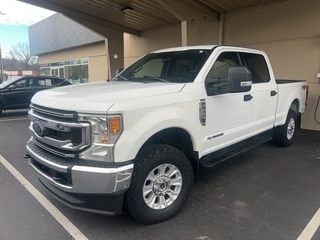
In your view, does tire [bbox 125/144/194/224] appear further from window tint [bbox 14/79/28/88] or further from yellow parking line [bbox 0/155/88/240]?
window tint [bbox 14/79/28/88]

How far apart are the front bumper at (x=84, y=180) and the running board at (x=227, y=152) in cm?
139

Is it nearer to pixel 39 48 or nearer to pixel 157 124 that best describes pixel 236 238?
pixel 157 124

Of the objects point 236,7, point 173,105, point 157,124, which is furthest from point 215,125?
point 236,7

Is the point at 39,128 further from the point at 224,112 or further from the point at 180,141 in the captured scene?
the point at 224,112

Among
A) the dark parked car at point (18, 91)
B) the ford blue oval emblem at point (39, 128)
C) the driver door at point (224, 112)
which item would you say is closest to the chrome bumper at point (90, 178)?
the ford blue oval emblem at point (39, 128)

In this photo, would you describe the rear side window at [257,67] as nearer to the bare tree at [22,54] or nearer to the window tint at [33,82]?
the window tint at [33,82]

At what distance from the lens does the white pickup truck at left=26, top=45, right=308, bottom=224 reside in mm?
2363

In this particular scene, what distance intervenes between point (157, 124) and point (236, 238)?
141 centimetres

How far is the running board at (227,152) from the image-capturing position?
3479 millimetres

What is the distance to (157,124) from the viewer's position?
267cm

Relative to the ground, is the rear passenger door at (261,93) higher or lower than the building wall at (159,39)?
lower

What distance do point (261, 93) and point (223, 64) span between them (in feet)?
3.27

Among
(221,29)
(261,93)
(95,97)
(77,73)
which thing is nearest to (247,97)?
(261,93)

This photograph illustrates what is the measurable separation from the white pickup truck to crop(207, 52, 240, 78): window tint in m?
0.01
